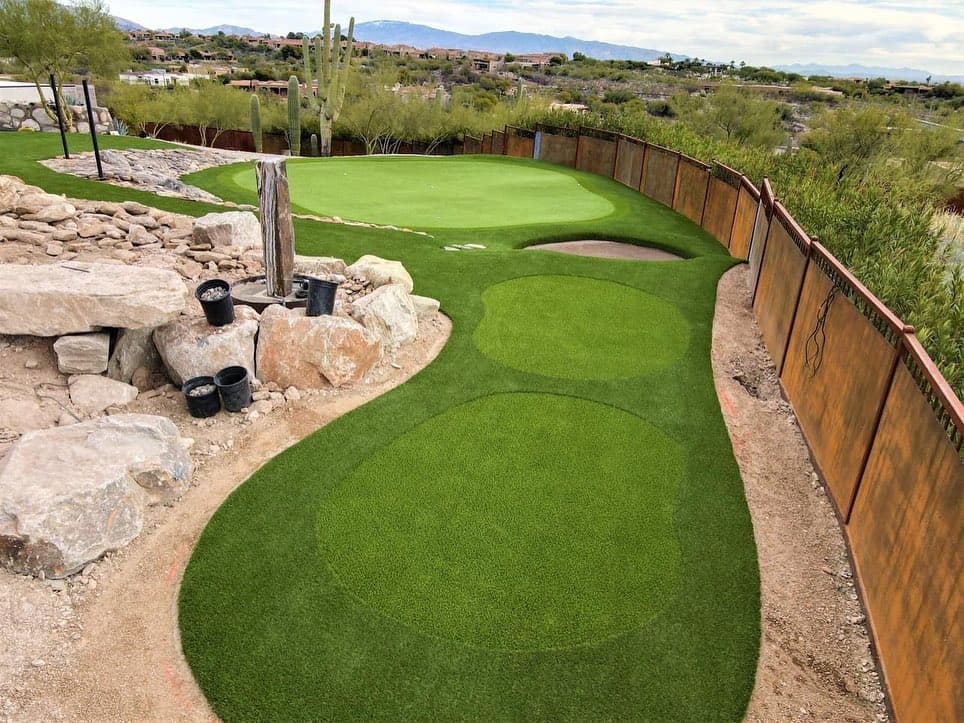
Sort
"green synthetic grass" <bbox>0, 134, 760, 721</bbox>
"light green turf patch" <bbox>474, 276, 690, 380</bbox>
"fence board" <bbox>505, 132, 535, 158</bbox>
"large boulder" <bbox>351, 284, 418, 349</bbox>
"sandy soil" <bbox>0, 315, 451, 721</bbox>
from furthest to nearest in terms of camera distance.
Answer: "fence board" <bbox>505, 132, 535, 158</bbox>, "light green turf patch" <bbox>474, 276, 690, 380</bbox>, "large boulder" <bbox>351, 284, 418, 349</bbox>, "green synthetic grass" <bbox>0, 134, 760, 721</bbox>, "sandy soil" <bbox>0, 315, 451, 721</bbox>

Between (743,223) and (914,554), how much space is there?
9038mm

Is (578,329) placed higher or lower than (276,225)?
lower

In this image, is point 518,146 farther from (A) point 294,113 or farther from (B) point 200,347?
(B) point 200,347

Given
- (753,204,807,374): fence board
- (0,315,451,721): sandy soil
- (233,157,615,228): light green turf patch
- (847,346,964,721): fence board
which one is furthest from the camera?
(233,157,615,228): light green turf patch

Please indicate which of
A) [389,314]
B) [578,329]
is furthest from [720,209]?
[389,314]

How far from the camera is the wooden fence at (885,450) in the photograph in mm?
3189

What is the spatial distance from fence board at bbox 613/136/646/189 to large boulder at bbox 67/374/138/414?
14806 millimetres

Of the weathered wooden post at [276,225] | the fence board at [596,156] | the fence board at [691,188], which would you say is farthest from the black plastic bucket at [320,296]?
the fence board at [596,156]

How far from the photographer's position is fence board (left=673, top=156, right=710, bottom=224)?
46.0ft

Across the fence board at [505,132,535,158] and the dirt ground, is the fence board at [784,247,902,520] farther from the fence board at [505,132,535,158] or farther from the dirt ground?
the fence board at [505,132,535,158]

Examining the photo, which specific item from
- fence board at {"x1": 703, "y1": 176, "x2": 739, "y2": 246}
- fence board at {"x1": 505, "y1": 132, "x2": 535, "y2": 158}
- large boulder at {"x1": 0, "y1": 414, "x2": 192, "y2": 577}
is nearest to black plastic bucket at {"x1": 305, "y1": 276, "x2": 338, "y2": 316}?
large boulder at {"x1": 0, "y1": 414, "x2": 192, "y2": 577}

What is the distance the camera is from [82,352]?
610cm

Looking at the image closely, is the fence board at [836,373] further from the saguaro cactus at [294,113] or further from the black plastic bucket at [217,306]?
the saguaro cactus at [294,113]

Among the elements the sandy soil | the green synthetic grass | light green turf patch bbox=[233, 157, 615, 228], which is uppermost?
light green turf patch bbox=[233, 157, 615, 228]
